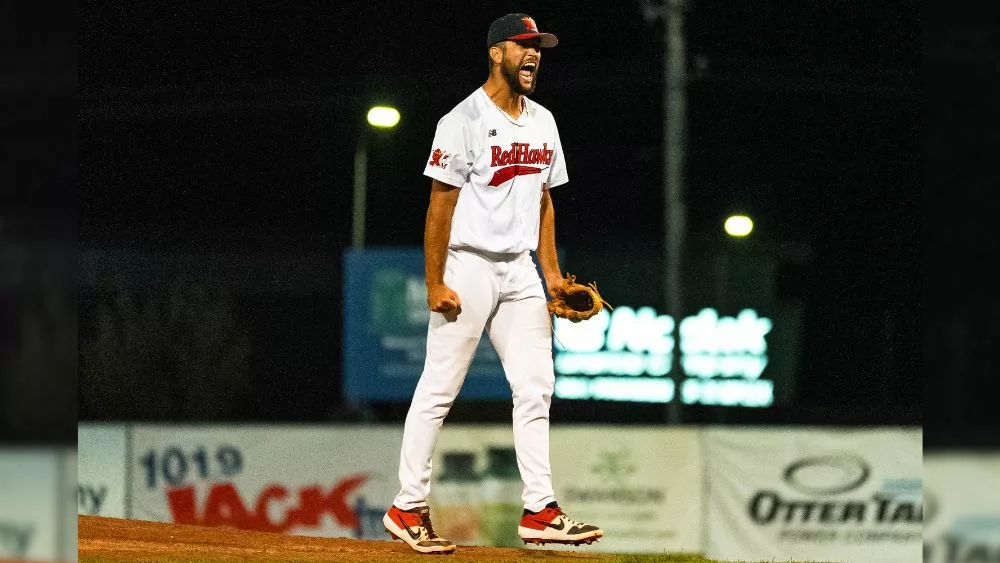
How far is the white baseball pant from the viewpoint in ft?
19.3

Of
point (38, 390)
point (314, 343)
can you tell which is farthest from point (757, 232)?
point (38, 390)

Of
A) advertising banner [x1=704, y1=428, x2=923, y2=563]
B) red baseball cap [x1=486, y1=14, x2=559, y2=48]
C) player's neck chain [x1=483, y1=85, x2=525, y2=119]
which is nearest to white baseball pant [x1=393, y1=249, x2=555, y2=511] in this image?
player's neck chain [x1=483, y1=85, x2=525, y2=119]

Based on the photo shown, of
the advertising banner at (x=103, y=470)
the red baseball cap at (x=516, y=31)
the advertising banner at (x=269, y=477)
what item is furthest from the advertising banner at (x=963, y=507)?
the advertising banner at (x=103, y=470)

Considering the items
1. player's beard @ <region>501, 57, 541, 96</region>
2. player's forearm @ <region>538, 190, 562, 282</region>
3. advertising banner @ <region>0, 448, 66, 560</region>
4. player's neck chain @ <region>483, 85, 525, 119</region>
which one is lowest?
advertising banner @ <region>0, 448, 66, 560</region>

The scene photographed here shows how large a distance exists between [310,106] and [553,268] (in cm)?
3289

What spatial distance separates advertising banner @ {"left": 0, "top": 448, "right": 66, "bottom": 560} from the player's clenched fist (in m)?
2.60

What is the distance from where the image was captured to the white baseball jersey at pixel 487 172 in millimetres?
5809

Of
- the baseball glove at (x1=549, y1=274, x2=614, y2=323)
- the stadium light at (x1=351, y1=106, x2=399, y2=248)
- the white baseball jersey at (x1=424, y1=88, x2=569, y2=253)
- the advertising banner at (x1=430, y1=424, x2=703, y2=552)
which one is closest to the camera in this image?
the white baseball jersey at (x1=424, y1=88, x2=569, y2=253)

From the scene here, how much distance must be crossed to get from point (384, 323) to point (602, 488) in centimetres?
1435

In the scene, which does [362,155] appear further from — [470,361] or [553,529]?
[553,529]

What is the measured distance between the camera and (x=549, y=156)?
238 inches

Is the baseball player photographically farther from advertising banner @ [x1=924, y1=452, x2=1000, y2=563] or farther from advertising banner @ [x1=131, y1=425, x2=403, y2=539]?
advertising banner @ [x1=131, y1=425, x2=403, y2=539]

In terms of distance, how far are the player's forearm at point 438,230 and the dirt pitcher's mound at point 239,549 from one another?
127cm

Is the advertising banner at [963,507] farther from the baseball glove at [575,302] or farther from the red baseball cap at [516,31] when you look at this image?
the red baseball cap at [516,31]
